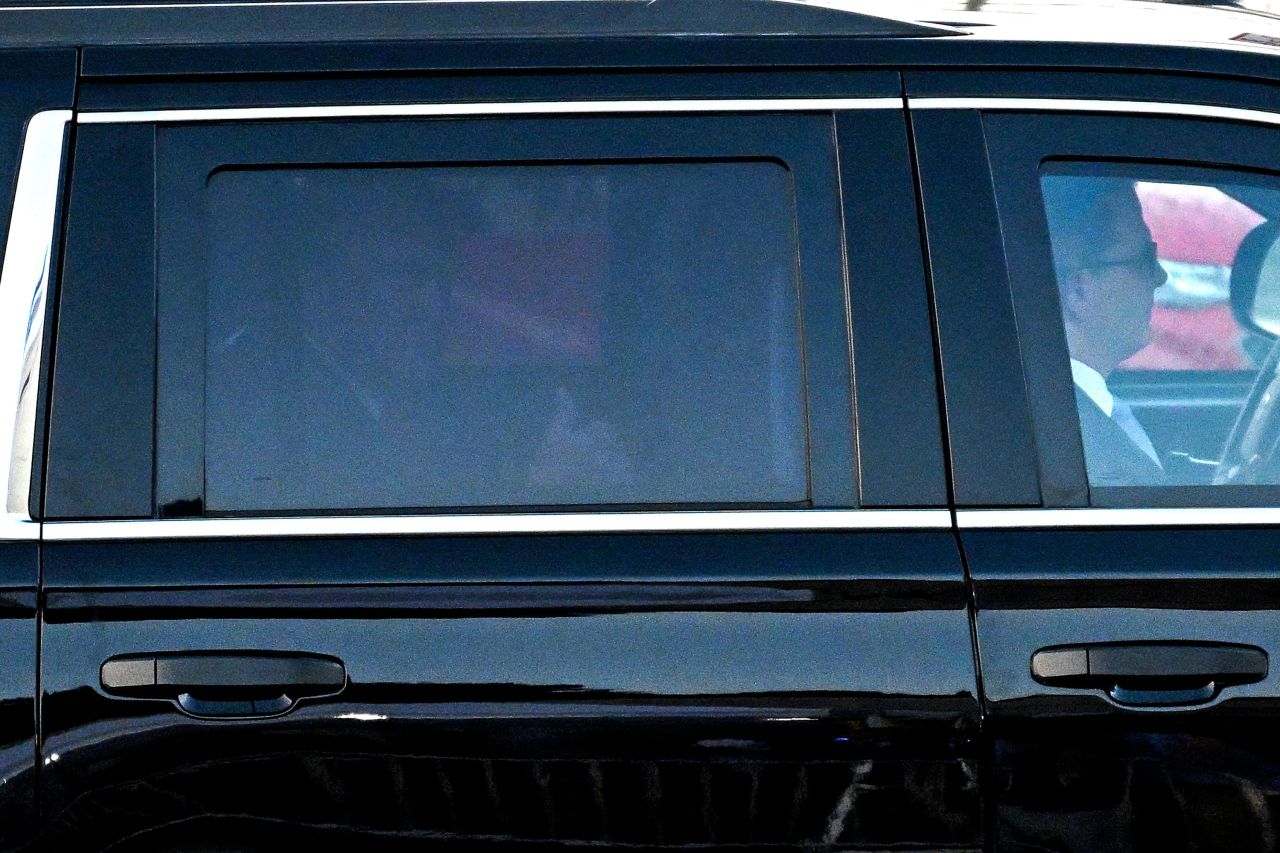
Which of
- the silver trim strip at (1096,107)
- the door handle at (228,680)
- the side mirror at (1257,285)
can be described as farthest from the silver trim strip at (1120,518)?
the door handle at (228,680)

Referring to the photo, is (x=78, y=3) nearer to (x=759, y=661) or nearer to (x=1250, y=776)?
(x=759, y=661)

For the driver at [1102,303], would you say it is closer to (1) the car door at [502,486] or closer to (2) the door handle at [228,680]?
(1) the car door at [502,486]

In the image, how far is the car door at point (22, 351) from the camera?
1.73 metres

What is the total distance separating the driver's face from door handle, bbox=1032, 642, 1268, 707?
44cm

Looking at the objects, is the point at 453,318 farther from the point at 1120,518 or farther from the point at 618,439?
the point at 1120,518

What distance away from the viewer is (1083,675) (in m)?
1.77

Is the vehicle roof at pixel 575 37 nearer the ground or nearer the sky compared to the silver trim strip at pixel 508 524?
nearer the sky

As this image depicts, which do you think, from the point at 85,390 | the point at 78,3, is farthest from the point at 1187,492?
the point at 78,3

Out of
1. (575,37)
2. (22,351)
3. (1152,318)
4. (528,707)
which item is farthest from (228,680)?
(1152,318)

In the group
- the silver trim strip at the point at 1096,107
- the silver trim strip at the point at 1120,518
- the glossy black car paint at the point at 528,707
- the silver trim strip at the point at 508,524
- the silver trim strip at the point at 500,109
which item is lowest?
the glossy black car paint at the point at 528,707

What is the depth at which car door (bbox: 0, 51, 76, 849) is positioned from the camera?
1729mm

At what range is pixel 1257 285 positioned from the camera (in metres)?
2.16

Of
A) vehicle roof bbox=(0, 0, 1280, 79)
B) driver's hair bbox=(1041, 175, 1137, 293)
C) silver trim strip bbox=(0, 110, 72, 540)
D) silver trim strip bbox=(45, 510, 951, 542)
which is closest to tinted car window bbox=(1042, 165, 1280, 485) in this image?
driver's hair bbox=(1041, 175, 1137, 293)

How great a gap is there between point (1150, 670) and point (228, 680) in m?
1.11
